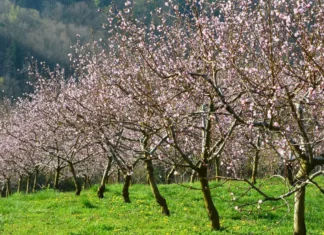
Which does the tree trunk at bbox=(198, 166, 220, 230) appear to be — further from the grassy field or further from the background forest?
the background forest

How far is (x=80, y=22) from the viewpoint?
3757 inches

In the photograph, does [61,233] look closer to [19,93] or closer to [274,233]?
[274,233]

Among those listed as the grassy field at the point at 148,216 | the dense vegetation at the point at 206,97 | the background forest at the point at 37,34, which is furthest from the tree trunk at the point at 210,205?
the background forest at the point at 37,34

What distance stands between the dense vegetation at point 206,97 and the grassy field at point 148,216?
0.35 metres

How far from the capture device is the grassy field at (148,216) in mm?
9898

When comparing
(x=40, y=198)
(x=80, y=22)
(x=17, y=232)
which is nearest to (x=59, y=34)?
(x=80, y=22)

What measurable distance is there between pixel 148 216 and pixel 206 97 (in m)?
3.77

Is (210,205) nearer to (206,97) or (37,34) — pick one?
(206,97)

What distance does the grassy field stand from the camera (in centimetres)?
990

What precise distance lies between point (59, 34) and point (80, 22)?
6.06m

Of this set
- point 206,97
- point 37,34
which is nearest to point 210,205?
point 206,97

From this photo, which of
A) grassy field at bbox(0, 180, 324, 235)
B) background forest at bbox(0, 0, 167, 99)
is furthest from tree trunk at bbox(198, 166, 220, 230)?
background forest at bbox(0, 0, 167, 99)

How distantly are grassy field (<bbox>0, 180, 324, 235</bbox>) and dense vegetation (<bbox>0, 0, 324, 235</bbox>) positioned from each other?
0.35 meters

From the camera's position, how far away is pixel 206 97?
36.4ft
